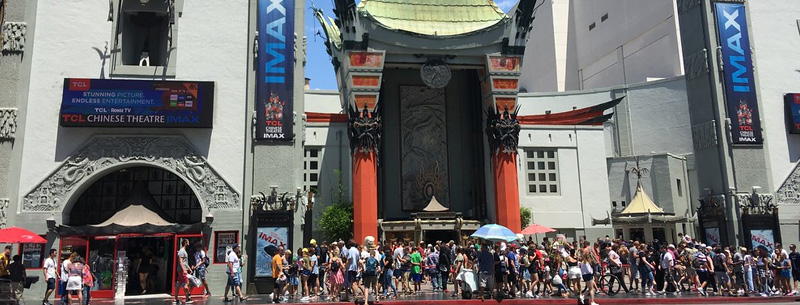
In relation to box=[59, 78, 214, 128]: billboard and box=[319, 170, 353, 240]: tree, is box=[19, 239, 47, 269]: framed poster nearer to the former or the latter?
box=[59, 78, 214, 128]: billboard

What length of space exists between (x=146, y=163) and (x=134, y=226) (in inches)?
89.9

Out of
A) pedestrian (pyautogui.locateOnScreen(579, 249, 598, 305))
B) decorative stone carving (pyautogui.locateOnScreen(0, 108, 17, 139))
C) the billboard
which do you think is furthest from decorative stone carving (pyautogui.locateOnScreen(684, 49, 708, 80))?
decorative stone carving (pyautogui.locateOnScreen(0, 108, 17, 139))

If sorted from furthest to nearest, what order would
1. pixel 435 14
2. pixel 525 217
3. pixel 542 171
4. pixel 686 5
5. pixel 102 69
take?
pixel 542 171 → pixel 525 217 → pixel 435 14 → pixel 686 5 → pixel 102 69

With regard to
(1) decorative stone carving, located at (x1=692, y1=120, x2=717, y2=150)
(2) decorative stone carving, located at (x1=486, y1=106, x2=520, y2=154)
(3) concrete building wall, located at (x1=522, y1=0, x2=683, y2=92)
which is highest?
(3) concrete building wall, located at (x1=522, y1=0, x2=683, y2=92)

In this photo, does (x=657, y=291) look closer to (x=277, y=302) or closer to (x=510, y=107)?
(x=277, y=302)

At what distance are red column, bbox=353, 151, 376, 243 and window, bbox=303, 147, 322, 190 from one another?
16.7ft

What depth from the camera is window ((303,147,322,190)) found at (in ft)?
124

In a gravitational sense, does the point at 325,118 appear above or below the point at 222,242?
above

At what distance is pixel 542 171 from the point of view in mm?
39906

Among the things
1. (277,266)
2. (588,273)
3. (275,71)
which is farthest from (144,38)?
(588,273)

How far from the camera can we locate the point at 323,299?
19.3 m

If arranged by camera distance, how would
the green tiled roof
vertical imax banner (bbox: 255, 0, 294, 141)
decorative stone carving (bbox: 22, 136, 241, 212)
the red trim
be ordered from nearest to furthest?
decorative stone carving (bbox: 22, 136, 241, 212), vertical imax banner (bbox: 255, 0, 294, 141), the green tiled roof, the red trim

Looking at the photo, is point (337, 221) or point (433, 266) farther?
point (337, 221)

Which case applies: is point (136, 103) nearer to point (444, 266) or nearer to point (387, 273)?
point (387, 273)
